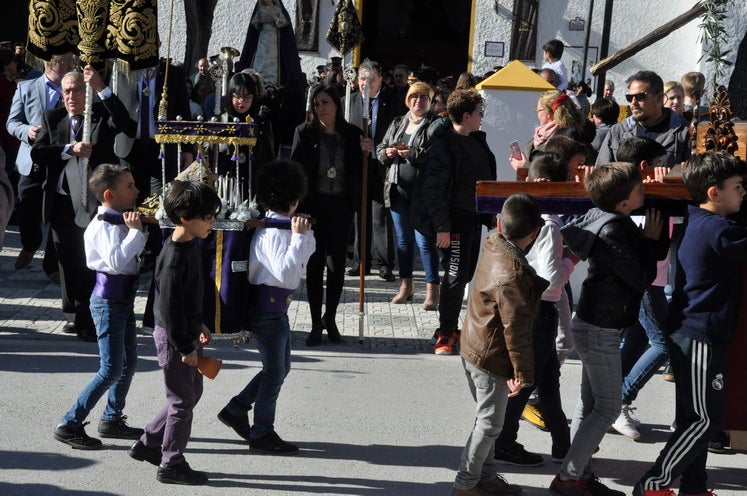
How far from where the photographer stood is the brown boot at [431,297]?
9.18 meters

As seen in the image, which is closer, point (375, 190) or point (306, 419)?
point (306, 419)

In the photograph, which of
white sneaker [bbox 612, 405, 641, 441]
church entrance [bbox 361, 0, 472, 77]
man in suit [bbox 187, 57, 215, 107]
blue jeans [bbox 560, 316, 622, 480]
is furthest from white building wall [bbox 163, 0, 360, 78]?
blue jeans [bbox 560, 316, 622, 480]

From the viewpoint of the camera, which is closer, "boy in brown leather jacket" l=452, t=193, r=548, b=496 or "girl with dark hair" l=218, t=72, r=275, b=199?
"boy in brown leather jacket" l=452, t=193, r=548, b=496

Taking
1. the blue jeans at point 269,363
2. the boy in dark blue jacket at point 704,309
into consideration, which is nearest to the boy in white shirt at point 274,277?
the blue jeans at point 269,363

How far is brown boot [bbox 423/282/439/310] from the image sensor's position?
9.18 m

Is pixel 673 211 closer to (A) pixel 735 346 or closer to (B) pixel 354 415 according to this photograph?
(A) pixel 735 346

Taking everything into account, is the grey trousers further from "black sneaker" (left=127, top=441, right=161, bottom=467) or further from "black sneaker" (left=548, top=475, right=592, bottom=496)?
"black sneaker" (left=548, top=475, right=592, bottom=496)

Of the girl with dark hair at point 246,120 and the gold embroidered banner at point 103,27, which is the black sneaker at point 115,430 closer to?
the girl with dark hair at point 246,120

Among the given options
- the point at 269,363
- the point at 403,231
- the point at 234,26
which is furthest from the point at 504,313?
the point at 234,26

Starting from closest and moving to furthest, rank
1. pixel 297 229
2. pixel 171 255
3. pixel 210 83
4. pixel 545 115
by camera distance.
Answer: pixel 171 255 → pixel 297 229 → pixel 545 115 → pixel 210 83

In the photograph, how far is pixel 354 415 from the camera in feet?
21.0

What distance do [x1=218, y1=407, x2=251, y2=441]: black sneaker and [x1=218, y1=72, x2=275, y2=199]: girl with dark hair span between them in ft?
6.57

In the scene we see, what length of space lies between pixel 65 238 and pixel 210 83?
6.23 meters

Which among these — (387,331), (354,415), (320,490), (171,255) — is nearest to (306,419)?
(354,415)
